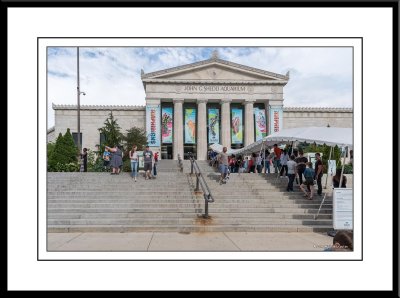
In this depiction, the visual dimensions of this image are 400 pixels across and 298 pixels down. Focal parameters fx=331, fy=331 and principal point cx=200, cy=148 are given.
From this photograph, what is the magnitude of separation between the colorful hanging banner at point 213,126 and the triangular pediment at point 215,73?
462 cm

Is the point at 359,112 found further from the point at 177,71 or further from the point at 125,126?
the point at 125,126

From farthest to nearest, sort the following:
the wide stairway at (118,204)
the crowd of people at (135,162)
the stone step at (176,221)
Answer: the crowd of people at (135,162)
the stone step at (176,221)
the wide stairway at (118,204)

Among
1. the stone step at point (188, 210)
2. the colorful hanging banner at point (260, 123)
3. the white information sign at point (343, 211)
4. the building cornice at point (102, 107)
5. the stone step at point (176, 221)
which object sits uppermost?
the building cornice at point (102, 107)

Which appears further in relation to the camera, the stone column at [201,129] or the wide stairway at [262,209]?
the stone column at [201,129]

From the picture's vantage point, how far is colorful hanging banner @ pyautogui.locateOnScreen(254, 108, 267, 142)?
42641 millimetres

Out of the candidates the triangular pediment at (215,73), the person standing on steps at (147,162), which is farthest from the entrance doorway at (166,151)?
the person standing on steps at (147,162)

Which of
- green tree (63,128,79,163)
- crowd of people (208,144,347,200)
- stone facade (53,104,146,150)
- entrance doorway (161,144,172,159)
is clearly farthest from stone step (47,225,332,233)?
stone facade (53,104,146,150)

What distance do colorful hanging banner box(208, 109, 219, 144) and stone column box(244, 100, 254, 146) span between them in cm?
372

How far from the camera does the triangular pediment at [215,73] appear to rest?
4259 centimetres

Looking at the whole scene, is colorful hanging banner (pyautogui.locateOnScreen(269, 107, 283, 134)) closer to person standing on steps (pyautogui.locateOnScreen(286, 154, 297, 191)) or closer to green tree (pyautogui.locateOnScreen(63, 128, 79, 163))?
green tree (pyautogui.locateOnScreen(63, 128, 79, 163))

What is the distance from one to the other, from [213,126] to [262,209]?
111 ft

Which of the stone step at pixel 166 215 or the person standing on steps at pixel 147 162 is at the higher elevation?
the person standing on steps at pixel 147 162

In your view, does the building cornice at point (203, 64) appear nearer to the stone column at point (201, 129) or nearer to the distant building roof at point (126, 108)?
the stone column at point (201, 129)

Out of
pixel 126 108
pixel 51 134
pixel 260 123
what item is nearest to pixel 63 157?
pixel 126 108
